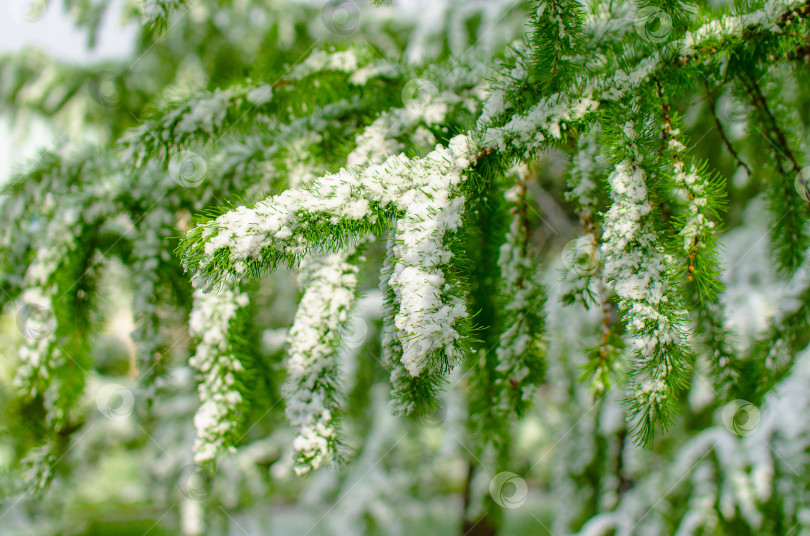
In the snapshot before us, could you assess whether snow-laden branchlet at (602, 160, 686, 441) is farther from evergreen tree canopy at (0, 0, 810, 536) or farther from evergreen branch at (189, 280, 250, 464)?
evergreen branch at (189, 280, 250, 464)

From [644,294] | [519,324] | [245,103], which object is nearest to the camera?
[644,294]

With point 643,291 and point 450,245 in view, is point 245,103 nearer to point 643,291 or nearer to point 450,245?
point 450,245

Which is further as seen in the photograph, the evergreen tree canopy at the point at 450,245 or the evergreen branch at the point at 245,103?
the evergreen branch at the point at 245,103

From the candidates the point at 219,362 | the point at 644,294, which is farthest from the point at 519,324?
the point at 219,362

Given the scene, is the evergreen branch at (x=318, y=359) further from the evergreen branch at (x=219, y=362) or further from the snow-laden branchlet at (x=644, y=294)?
the snow-laden branchlet at (x=644, y=294)

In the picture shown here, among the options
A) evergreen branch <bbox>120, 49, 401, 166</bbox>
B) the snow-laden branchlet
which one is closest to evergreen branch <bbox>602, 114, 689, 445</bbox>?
A: the snow-laden branchlet

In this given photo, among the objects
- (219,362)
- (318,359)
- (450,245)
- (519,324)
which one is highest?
(450,245)

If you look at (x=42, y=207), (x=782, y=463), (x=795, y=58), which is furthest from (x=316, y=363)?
(x=782, y=463)

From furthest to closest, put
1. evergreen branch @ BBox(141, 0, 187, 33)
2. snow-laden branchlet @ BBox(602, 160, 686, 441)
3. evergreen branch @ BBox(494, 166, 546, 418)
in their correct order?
evergreen branch @ BBox(494, 166, 546, 418) → evergreen branch @ BBox(141, 0, 187, 33) → snow-laden branchlet @ BBox(602, 160, 686, 441)

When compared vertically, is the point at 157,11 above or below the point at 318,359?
above

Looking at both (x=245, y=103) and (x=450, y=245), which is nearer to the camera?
(x=450, y=245)

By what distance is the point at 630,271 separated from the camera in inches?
23.0

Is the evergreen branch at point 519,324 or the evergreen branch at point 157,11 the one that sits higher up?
the evergreen branch at point 157,11

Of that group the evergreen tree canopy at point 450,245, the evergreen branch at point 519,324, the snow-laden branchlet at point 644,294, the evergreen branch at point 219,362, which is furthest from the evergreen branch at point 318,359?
the snow-laden branchlet at point 644,294
